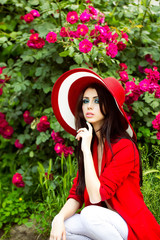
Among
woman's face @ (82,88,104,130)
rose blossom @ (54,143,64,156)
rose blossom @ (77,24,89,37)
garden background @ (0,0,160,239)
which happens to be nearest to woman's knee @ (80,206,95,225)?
woman's face @ (82,88,104,130)

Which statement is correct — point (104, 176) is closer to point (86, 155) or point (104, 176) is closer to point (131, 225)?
point (86, 155)

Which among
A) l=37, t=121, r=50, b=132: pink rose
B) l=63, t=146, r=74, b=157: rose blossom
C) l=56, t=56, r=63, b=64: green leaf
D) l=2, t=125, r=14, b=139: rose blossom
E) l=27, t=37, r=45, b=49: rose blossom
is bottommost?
l=2, t=125, r=14, b=139: rose blossom

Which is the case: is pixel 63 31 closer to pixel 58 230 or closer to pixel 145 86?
pixel 145 86

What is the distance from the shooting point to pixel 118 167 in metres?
1.58

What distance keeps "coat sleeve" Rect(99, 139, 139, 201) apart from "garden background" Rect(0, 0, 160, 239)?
538 mm

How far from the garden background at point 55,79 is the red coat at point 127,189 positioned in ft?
1.53

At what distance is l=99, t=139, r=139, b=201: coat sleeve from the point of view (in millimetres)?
1543

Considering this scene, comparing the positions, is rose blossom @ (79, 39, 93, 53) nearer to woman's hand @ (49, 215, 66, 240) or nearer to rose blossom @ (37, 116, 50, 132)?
rose blossom @ (37, 116, 50, 132)

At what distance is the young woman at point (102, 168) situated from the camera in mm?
1557

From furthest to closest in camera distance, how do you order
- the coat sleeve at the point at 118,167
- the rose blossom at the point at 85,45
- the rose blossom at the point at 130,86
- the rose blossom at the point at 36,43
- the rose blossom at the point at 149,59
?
1. the rose blossom at the point at 149,59
2. the rose blossom at the point at 36,43
3. the rose blossom at the point at 130,86
4. the rose blossom at the point at 85,45
5. the coat sleeve at the point at 118,167

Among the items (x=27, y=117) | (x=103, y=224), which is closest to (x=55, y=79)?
(x=27, y=117)

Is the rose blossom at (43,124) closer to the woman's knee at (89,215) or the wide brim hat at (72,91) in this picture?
the wide brim hat at (72,91)

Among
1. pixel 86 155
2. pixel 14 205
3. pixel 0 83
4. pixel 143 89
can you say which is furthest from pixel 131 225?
pixel 0 83

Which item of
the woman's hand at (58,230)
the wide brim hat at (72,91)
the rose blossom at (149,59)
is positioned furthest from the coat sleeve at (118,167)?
the rose blossom at (149,59)
